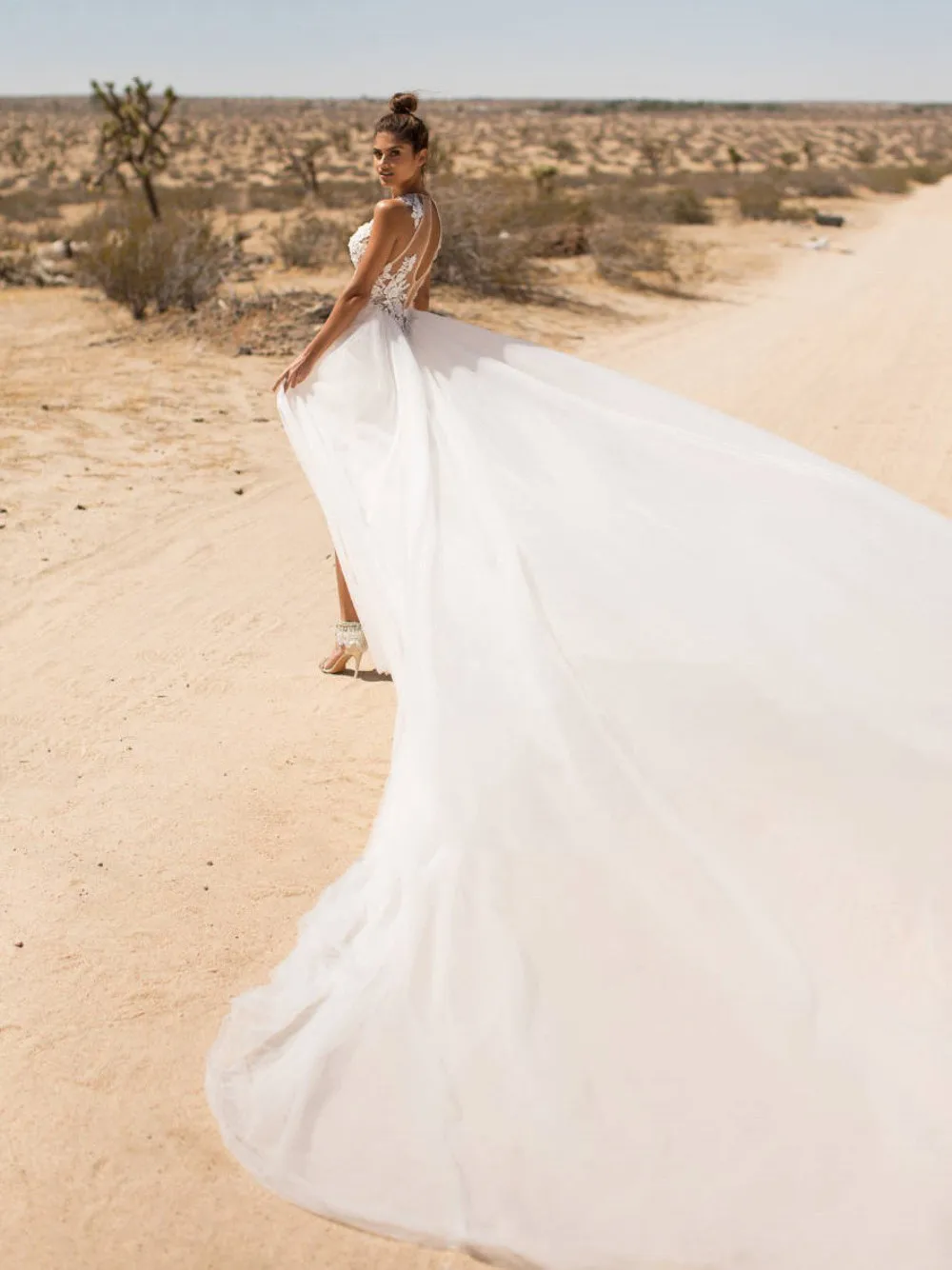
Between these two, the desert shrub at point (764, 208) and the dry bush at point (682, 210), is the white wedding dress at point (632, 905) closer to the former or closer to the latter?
the dry bush at point (682, 210)

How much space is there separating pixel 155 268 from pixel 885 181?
1077 inches

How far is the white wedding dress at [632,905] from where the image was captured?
240cm

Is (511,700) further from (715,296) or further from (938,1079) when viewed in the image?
(715,296)

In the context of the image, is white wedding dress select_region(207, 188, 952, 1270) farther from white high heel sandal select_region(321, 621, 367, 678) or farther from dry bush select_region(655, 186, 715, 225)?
dry bush select_region(655, 186, 715, 225)

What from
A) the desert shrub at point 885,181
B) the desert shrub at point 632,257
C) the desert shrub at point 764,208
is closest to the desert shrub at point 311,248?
the desert shrub at point 632,257

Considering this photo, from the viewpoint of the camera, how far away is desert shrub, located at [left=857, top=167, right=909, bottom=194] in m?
32.9

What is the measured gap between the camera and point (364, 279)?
414cm

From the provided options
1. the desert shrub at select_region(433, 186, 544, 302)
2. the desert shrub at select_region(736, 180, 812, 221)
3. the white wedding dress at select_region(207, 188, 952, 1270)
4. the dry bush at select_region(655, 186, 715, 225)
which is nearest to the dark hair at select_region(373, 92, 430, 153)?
the white wedding dress at select_region(207, 188, 952, 1270)

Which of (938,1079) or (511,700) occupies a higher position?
(511,700)

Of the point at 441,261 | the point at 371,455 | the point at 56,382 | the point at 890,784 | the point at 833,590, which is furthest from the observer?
the point at 441,261

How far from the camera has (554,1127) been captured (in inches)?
97.3

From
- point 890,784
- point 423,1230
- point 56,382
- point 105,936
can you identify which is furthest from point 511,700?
point 56,382

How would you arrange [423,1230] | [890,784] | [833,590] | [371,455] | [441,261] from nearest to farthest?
[423,1230], [890,784], [833,590], [371,455], [441,261]

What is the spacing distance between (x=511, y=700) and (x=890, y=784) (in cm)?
90
